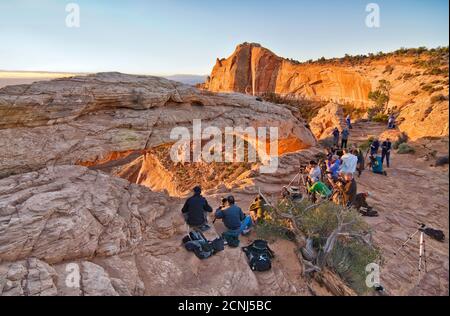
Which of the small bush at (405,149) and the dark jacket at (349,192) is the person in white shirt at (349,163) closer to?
the dark jacket at (349,192)

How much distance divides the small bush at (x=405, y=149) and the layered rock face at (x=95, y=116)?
8764 millimetres

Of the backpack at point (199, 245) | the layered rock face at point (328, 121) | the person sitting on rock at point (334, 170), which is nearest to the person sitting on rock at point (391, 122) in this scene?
the layered rock face at point (328, 121)

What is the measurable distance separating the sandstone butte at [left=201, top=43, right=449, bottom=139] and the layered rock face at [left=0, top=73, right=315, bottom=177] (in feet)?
40.1

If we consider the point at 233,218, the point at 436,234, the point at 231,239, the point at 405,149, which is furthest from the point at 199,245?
the point at 405,149

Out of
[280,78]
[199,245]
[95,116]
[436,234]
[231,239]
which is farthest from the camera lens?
[280,78]

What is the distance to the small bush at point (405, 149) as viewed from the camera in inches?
631

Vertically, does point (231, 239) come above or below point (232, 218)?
below

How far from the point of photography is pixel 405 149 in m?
16.1

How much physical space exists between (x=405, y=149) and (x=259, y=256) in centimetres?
1402

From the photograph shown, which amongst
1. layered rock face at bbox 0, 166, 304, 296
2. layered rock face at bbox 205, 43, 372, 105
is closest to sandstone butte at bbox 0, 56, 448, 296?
layered rock face at bbox 0, 166, 304, 296

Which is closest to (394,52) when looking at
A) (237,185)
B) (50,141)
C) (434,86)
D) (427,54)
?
(427,54)

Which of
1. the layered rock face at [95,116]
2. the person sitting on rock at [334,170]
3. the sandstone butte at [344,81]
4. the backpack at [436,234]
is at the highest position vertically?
the sandstone butte at [344,81]

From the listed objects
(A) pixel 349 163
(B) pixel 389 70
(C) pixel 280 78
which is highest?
(C) pixel 280 78

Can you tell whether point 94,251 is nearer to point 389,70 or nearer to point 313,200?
point 313,200
